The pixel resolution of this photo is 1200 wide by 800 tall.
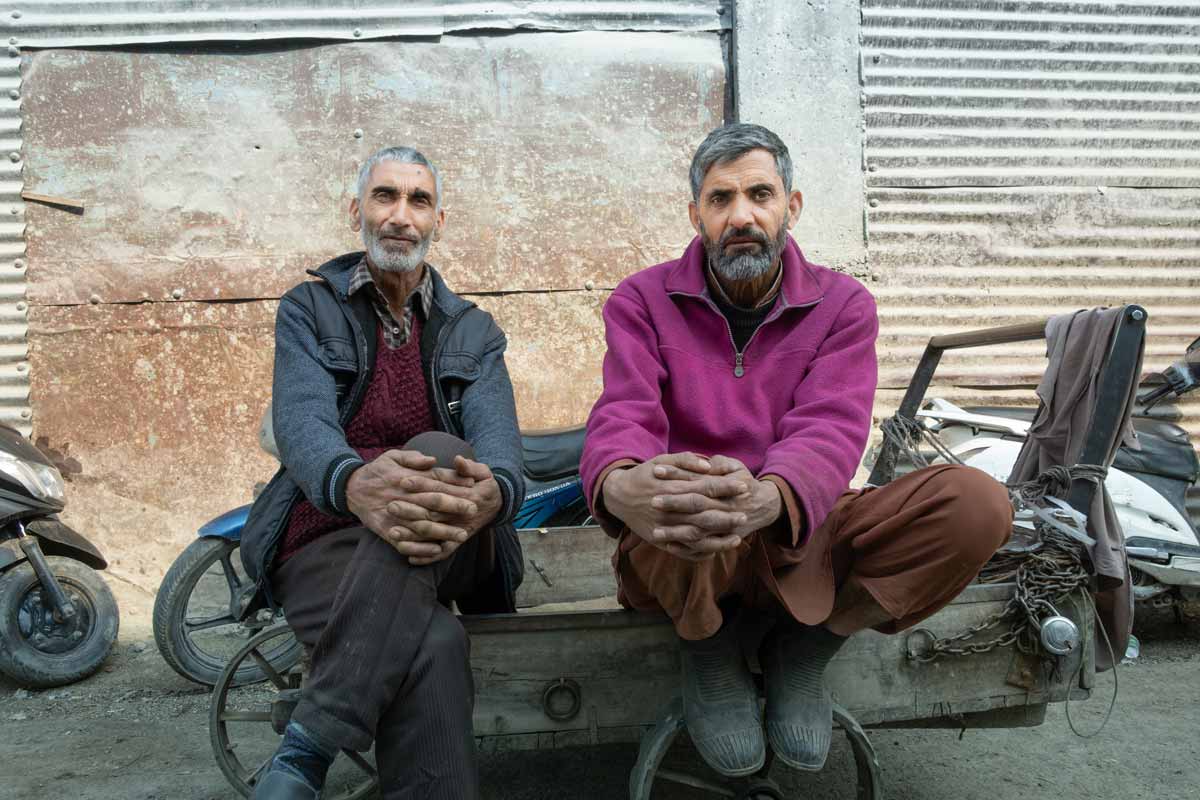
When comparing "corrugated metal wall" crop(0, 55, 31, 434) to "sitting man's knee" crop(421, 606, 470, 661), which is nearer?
"sitting man's knee" crop(421, 606, 470, 661)

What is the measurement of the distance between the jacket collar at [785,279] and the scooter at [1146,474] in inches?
76.8

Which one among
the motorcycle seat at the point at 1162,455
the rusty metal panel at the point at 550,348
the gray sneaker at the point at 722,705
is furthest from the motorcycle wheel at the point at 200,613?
the motorcycle seat at the point at 1162,455

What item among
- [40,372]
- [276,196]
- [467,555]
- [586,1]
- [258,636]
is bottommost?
[258,636]

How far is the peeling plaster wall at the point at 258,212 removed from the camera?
16.3 ft

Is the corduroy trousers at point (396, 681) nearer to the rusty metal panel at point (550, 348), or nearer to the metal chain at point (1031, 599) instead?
the metal chain at point (1031, 599)

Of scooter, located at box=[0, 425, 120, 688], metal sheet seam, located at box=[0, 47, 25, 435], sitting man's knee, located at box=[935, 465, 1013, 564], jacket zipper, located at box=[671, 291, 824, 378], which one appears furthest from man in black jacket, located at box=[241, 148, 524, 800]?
metal sheet seam, located at box=[0, 47, 25, 435]

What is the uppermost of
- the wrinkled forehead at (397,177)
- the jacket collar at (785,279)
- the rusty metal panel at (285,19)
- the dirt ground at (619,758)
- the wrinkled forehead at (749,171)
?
the rusty metal panel at (285,19)

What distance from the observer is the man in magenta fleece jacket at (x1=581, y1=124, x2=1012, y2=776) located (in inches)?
79.4

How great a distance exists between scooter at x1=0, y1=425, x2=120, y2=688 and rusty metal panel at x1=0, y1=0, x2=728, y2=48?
2.32 meters

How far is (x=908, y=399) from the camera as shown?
3584 mm

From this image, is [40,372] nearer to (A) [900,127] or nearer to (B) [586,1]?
(B) [586,1]

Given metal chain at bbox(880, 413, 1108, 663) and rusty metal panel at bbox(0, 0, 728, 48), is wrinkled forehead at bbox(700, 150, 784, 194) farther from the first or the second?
rusty metal panel at bbox(0, 0, 728, 48)

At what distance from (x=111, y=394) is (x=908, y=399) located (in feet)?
13.3

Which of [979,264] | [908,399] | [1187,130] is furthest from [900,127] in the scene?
[908,399]
